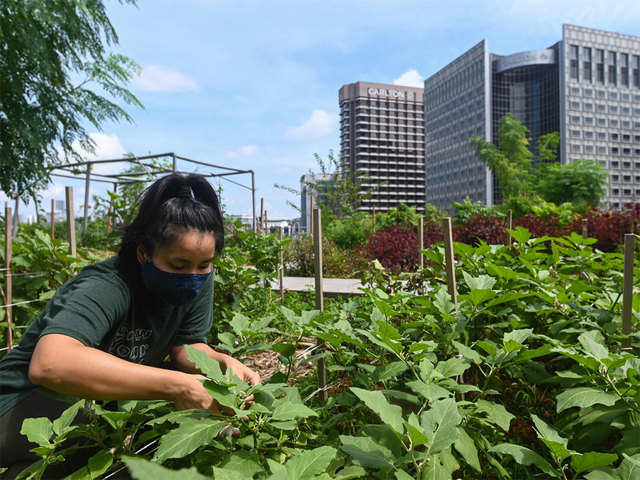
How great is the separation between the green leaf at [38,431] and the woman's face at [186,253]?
1.74 feet

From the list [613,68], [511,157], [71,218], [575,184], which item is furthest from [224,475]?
[613,68]

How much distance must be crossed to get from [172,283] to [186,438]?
0.70 meters

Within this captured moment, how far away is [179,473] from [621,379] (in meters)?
1.22

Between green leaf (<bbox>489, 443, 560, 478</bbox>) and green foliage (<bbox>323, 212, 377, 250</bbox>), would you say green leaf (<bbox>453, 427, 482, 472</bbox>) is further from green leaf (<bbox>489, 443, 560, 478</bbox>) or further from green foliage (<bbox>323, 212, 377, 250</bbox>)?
green foliage (<bbox>323, 212, 377, 250</bbox>)

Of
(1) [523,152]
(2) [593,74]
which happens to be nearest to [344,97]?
(2) [593,74]

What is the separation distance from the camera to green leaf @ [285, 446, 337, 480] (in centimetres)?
66

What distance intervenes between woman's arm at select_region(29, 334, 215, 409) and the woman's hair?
17.1 inches

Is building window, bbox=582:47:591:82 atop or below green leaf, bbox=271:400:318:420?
atop

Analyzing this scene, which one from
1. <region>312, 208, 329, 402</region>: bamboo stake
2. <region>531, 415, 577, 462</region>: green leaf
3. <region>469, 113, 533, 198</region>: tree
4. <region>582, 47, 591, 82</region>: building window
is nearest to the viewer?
<region>531, 415, 577, 462</region>: green leaf

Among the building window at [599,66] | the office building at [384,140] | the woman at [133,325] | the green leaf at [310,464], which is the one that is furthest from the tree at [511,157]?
the office building at [384,140]

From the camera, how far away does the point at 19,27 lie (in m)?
8.59

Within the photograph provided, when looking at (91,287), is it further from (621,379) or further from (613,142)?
(613,142)

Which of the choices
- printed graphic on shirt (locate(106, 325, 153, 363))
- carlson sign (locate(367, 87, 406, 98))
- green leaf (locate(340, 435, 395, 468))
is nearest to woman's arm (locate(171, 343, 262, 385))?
printed graphic on shirt (locate(106, 325, 153, 363))

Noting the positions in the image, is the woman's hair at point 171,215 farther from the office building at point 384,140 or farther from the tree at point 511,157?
the office building at point 384,140
